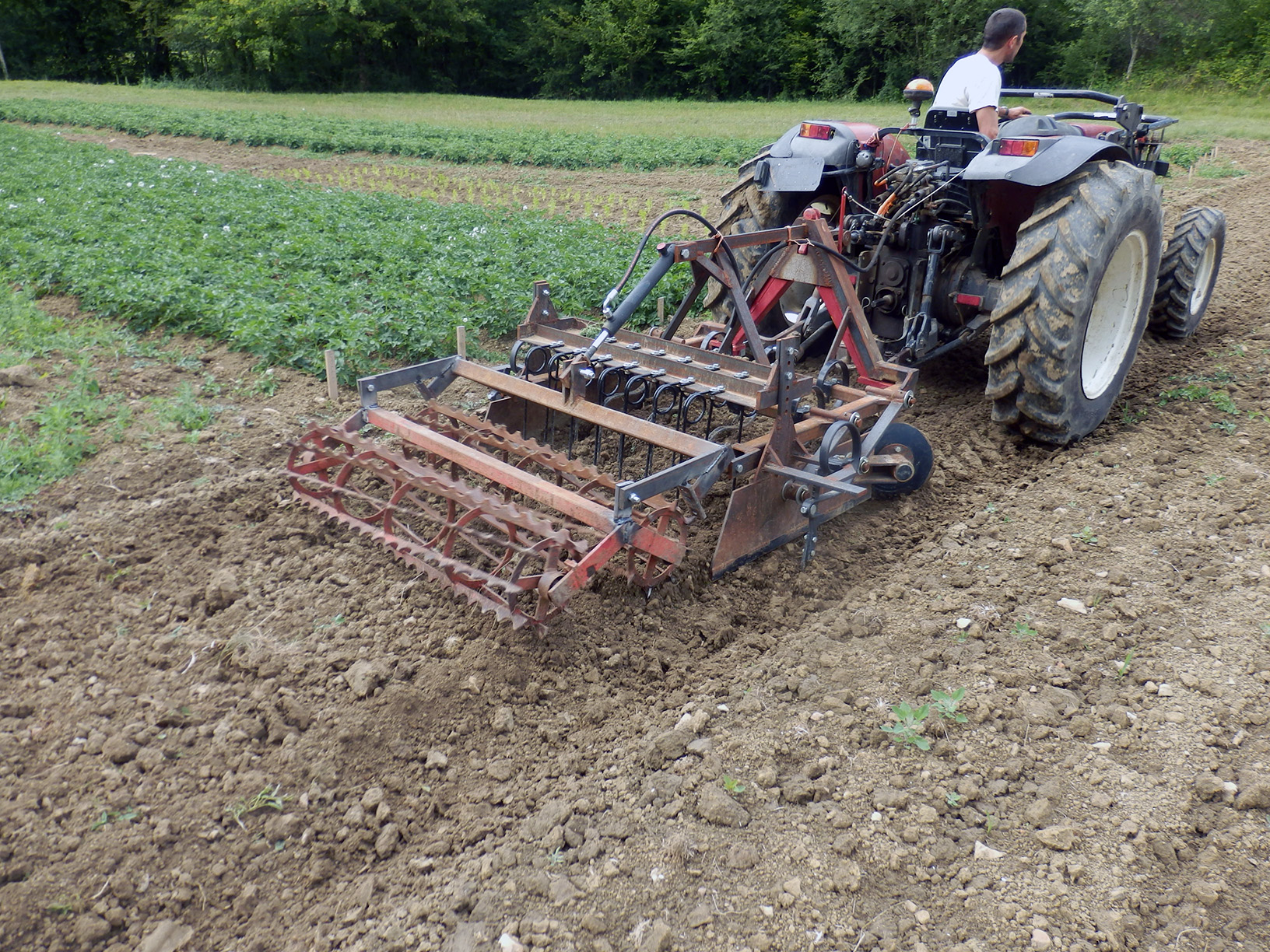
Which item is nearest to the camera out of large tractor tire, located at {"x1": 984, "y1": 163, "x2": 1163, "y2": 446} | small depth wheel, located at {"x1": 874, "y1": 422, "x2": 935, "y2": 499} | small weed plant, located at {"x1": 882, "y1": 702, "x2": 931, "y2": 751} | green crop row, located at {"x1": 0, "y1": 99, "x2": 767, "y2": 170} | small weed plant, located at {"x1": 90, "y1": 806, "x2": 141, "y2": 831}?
small weed plant, located at {"x1": 90, "y1": 806, "x2": 141, "y2": 831}

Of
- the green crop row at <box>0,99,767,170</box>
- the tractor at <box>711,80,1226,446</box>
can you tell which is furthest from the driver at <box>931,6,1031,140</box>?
the green crop row at <box>0,99,767,170</box>

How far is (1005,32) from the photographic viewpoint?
4.95 m

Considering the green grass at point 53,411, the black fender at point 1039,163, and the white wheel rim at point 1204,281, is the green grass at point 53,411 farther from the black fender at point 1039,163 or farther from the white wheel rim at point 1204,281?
the white wheel rim at point 1204,281

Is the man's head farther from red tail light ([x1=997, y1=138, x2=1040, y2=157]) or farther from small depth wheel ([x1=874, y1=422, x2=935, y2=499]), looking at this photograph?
small depth wheel ([x1=874, y1=422, x2=935, y2=499])

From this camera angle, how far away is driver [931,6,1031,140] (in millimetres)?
4941

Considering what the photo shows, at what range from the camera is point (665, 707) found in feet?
10.8

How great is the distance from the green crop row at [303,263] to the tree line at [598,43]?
94.7 feet

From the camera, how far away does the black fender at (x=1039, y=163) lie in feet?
14.9

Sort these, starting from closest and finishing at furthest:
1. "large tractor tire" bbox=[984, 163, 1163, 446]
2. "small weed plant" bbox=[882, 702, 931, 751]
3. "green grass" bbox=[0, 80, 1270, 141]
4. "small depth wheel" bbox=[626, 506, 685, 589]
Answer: "small weed plant" bbox=[882, 702, 931, 751], "small depth wheel" bbox=[626, 506, 685, 589], "large tractor tire" bbox=[984, 163, 1163, 446], "green grass" bbox=[0, 80, 1270, 141]

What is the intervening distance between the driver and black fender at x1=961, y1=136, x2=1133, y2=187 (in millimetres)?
384

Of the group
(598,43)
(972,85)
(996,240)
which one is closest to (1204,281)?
(996,240)

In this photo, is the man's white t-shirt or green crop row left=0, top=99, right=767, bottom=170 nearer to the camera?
the man's white t-shirt

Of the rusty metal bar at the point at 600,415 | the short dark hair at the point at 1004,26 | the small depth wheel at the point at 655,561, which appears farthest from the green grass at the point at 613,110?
the small depth wheel at the point at 655,561

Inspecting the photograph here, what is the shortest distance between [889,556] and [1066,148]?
7.43 feet
